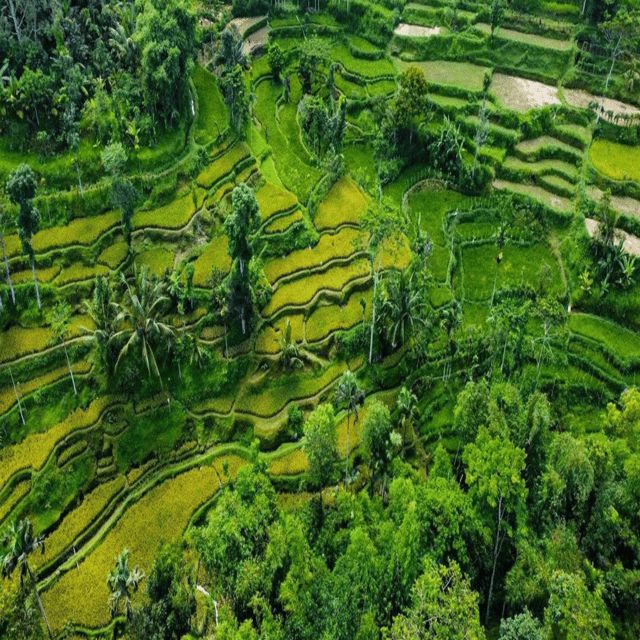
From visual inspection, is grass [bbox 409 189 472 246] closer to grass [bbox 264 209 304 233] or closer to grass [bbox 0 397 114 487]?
grass [bbox 264 209 304 233]

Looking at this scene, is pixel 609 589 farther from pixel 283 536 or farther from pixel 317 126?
pixel 317 126

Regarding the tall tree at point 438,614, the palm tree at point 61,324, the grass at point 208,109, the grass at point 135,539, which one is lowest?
the grass at point 135,539

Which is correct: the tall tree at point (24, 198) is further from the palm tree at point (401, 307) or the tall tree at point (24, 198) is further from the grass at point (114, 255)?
the palm tree at point (401, 307)

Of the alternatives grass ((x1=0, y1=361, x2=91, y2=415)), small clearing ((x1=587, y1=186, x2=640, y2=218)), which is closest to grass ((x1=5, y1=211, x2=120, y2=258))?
grass ((x1=0, y1=361, x2=91, y2=415))

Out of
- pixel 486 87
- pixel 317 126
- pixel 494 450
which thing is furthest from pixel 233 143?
pixel 494 450

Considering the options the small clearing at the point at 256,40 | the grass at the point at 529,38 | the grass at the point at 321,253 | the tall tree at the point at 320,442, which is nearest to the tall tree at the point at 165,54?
the small clearing at the point at 256,40
